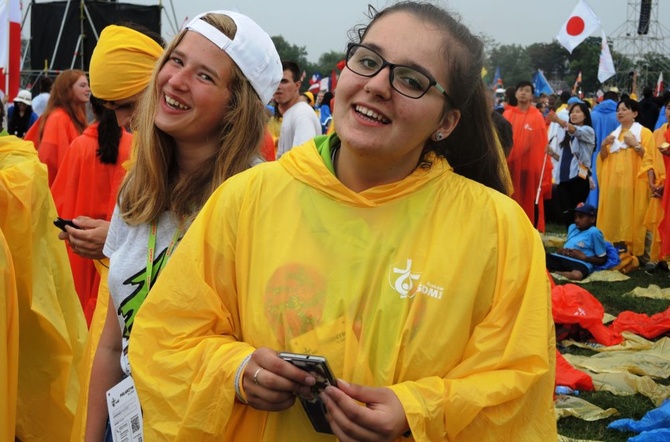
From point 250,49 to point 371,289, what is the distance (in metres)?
1.06

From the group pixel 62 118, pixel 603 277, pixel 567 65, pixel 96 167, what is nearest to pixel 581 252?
pixel 603 277

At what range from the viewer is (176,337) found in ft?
6.41

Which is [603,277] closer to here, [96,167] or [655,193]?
[655,193]

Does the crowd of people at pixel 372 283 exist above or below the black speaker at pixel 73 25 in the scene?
above

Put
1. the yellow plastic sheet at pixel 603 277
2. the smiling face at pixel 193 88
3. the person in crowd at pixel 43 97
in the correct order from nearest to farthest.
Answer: the smiling face at pixel 193 88, the yellow plastic sheet at pixel 603 277, the person in crowd at pixel 43 97

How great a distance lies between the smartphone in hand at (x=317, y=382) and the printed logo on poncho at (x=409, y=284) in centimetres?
27

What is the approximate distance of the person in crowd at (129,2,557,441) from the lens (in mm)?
1850

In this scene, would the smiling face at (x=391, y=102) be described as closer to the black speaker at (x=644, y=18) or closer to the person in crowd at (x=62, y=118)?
the person in crowd at (x=62, y=118)

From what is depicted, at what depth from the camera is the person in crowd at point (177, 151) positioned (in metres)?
2.50

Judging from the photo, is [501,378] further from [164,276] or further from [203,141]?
[203,141]

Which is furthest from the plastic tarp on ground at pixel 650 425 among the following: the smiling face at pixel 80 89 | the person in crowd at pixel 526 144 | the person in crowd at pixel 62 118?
the person in crowd at pixel 526 144

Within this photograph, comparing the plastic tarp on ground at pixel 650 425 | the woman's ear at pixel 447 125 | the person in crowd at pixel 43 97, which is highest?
the woman's ear at pixel 447 125

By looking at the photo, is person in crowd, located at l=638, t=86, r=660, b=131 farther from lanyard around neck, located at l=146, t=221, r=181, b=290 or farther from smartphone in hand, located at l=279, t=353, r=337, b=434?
smartphone in hand, located at l=279, t=353, r=337, b=434

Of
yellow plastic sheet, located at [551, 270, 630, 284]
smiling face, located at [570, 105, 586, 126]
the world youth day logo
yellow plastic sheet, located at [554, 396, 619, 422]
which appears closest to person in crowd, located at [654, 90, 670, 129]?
smiling face, located at [570, 105, 586, 126]
